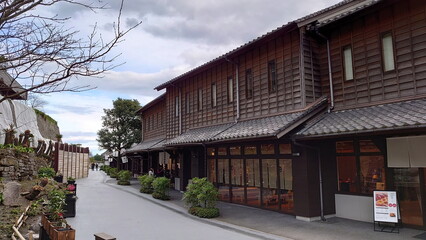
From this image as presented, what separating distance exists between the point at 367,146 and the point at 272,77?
14.8 ft

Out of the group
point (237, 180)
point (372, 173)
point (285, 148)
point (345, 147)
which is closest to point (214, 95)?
point (237, 180)

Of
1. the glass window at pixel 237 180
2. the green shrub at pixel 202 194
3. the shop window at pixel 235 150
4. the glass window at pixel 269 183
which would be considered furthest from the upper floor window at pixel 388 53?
the green shrub at pixel 202 194

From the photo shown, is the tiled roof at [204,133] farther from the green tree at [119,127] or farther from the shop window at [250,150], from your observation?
the green tree at [119,127]

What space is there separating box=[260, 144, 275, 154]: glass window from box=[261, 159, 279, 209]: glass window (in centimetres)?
32

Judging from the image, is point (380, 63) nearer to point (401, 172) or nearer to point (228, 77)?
point (401, 172)

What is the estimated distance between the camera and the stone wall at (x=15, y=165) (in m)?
12.7

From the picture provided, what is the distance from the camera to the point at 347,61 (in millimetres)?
10430

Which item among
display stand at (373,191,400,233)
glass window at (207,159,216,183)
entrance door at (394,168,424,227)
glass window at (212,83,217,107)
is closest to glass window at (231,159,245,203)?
glass window at (207,159,216,183)

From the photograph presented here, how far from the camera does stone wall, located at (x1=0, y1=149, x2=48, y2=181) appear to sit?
12664 millimetres

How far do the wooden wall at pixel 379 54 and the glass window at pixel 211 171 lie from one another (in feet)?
22.1

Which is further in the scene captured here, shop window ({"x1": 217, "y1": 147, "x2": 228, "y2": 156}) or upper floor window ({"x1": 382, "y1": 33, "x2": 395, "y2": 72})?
shop window ({"x1": 217, "y1": 147, "x2": 228, "y2": 156})

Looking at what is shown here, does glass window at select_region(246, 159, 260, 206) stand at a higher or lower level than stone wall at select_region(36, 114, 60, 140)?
lower

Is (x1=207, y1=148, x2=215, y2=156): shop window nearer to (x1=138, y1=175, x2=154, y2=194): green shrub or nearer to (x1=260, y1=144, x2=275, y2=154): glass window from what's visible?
(x1=260, y1=144, x2=275, y2=154): glass window

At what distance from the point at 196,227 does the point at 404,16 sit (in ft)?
29.5
